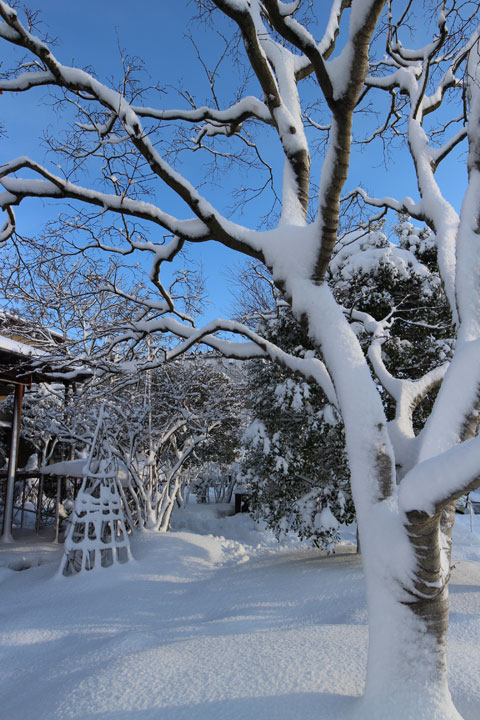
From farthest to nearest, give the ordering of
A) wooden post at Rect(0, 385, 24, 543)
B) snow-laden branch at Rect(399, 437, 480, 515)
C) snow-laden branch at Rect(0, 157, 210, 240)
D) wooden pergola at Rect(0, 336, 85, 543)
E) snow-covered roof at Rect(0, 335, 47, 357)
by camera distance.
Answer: wooden post at Rect(0, 385, 24, 543) → wooden pergola at Rect(0, 336, 85, 543) → snow-covered roof at Rect(0, 335, 47, 357) → snow-laden branch at Rect(0, 157, 210, 240) → snow-laden branch at Rect(399, 437, 480, 515)

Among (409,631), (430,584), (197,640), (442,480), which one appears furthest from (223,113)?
(197,640)

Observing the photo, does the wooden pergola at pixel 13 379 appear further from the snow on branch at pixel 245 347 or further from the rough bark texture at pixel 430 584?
the rough bark texture at pixel 430 584

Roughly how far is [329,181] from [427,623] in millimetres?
2640

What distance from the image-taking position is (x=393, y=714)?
7.67ft

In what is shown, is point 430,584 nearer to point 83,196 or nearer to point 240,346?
point 240,346

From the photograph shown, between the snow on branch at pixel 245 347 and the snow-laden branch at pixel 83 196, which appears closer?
the snow-laden branch at pixel 83 196

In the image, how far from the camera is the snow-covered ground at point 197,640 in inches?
108

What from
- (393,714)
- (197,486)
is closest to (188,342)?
(393,714)

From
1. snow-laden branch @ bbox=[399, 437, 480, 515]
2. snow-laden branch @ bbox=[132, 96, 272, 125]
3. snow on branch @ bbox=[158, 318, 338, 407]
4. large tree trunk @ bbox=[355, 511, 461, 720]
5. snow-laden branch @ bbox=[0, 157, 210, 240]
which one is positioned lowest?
large tree trunk @ bbox=[355, 511, 461, 720]

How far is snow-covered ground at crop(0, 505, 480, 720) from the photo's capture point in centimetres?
273

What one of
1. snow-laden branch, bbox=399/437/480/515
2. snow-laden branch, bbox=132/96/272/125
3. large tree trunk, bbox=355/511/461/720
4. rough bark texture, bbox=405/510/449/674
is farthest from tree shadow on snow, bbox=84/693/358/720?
snow-laden branch, bbox=132/96/272/125

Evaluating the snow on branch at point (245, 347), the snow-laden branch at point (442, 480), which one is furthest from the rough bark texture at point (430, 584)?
the snow on branch at point (245, 347)

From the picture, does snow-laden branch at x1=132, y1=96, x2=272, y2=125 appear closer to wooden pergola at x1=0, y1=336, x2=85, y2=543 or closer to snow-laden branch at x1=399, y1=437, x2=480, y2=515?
snow-laden branch at x1=399, y1=437, x2=480, y2=515

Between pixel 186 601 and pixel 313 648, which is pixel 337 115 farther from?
pixel 186 601
